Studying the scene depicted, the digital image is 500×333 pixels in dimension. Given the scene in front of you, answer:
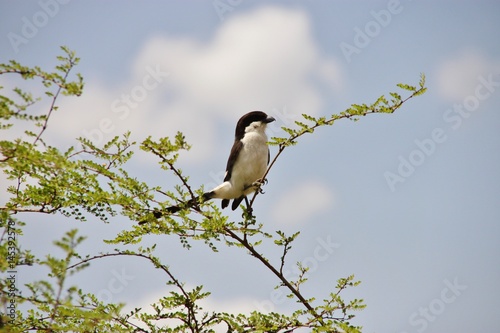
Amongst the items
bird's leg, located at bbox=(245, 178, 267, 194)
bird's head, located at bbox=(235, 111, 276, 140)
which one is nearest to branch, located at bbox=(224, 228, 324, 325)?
bird's leg, located at bbox=(245, 178, 267, 194)

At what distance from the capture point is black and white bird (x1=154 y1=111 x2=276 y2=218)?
5.85 metres

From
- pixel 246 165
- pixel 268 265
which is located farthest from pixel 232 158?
pixel 268 265

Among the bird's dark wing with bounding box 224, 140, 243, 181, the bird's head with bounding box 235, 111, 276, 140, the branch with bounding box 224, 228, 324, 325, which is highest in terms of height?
the bird's head with bounding box 235, 111, 276, 140

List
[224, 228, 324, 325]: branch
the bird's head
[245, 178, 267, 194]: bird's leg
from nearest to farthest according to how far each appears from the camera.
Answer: [224, 228, 324, 325]: branch, [245, 178, 267, 194]: bird's leg, the bird's head

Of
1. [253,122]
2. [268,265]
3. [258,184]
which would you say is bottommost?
[268,265]

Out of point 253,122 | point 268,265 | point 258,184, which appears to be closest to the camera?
point 268,265

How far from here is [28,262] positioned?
281 centimetres

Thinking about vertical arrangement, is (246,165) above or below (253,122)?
below

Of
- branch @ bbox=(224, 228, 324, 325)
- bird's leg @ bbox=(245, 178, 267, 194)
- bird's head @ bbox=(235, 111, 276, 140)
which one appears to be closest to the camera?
branch @ bbox=(224, 228, 324, 325)

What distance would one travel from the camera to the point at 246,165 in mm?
5832

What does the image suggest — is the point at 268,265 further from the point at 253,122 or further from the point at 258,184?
the point at 253,122

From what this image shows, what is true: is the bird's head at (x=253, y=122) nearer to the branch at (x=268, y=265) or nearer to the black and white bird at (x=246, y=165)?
the black and white bird at (x=246, y=165)

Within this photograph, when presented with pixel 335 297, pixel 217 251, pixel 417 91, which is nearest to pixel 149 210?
pixel 217 251

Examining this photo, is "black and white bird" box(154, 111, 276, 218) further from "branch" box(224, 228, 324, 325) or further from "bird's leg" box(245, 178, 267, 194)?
"branch" box(224, 228, 324, 325)
